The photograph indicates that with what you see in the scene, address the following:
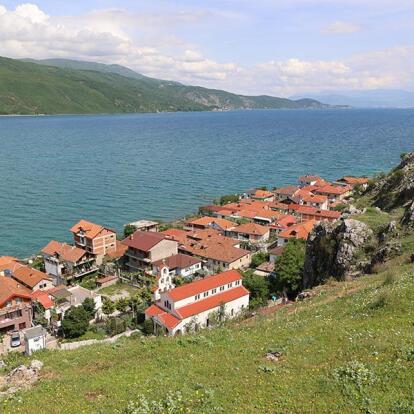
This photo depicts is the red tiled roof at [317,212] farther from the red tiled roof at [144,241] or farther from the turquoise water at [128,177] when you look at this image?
the red tiled roof at [144,241]

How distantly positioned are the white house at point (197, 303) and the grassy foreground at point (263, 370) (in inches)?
818

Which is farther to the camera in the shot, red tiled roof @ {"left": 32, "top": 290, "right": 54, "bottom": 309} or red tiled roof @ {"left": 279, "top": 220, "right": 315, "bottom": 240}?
red tiled roof @ {"left": 279, "top": 220, "right": 315, "bottom": 240}

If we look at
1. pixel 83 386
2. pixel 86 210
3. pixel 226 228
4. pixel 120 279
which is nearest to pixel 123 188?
pixel 86 210

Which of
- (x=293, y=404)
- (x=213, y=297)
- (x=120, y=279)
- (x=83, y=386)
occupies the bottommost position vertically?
(x=120, y=279)

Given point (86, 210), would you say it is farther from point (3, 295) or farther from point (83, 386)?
point (83, 386)

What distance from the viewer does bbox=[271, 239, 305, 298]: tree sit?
48.2 m

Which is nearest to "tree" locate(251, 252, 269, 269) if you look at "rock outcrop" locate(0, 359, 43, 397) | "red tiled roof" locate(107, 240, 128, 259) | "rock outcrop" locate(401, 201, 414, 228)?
"red tiled roof" locate(107, 240, 128, 259)

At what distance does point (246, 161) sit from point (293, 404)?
15492 cm

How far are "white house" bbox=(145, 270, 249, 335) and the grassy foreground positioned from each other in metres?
20.8

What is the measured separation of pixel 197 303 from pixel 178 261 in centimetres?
1605

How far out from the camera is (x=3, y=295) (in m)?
48.2

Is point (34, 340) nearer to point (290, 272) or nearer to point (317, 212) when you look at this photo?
point (290, 272)

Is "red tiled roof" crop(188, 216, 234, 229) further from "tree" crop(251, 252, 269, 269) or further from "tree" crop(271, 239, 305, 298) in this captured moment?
"tree" crop(271, 239, 305, 298)

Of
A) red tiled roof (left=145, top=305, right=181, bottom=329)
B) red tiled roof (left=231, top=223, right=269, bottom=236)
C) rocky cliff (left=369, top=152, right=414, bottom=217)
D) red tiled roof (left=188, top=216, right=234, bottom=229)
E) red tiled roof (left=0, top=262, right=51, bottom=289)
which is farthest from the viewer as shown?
red tiled roof (left=188, top=216, right=234, bottom=229)
